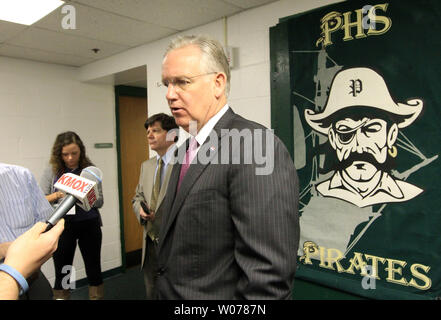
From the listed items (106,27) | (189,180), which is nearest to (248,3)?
(106,27)

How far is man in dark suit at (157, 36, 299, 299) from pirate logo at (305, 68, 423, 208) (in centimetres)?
84

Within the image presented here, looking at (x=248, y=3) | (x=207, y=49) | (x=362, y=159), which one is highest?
(x=248, y=3)

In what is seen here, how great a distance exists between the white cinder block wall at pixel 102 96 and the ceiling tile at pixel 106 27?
0.47 feet

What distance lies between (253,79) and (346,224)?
1.09m

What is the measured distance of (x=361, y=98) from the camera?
157 cm

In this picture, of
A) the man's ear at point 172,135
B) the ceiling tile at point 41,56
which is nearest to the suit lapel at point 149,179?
the man's ear at point 172,135

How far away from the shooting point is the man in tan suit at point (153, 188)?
1928 mm

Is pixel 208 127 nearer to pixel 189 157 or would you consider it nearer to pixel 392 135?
pixel 189 157

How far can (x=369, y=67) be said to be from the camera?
5.06 ft

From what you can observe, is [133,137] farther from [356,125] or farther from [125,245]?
[356,125]

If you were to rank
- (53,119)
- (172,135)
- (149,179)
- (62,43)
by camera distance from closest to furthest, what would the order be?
1. (149,179)
2. (172,135)
3. (62,43)
4. (53,119)

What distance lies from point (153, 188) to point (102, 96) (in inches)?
84.4

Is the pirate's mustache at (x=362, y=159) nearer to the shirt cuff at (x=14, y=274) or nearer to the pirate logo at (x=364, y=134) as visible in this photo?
the pirate logo at (x=364, y=134)
